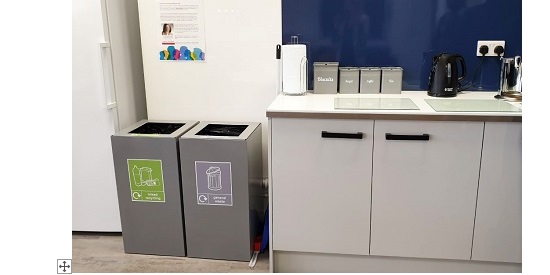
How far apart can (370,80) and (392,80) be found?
4.8 inches

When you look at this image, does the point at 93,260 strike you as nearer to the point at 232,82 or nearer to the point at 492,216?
the point at 232,82

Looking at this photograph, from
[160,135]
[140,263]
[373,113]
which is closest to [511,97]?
[373,113]

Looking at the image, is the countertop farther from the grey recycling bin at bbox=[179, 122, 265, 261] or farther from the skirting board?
the skirting board

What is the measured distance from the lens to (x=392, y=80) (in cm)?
234

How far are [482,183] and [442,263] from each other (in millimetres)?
469

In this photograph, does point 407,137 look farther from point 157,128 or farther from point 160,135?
point 157,128

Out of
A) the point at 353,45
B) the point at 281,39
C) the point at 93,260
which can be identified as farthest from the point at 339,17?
the point at 93,260

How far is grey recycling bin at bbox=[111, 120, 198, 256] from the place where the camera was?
2.21 m

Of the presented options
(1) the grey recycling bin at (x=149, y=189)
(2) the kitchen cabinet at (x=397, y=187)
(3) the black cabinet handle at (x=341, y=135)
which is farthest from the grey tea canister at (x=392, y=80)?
(1) the grey recycling bin at (x=149, y=189)

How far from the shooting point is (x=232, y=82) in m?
2.53

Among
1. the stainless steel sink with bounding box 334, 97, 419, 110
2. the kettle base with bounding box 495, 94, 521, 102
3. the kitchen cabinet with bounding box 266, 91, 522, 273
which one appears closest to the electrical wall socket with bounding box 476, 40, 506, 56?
the kettle base with bounding box 495, 94, 521, 102

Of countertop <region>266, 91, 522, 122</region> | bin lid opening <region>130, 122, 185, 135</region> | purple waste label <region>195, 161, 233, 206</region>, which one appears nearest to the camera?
countertop <region>266, 91, 522, 122</region>

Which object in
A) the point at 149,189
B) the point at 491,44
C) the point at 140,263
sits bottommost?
the point at 140,263

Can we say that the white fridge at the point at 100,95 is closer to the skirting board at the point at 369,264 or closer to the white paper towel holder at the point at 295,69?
the white paper towel holder at the point at 295,69
